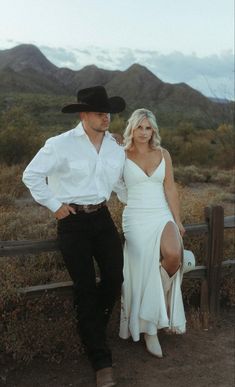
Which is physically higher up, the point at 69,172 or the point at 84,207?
the point at 69,172

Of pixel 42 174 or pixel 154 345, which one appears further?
pixel 154 345

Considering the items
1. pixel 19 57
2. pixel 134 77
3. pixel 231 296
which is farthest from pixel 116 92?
pixel 231 296

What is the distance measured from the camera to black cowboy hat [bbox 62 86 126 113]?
14.0 feet

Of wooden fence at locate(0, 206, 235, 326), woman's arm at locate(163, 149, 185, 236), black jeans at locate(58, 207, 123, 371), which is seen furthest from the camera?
wooden fence at locate(0, 206, 235, 326)

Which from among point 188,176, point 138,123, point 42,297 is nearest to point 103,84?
point 188,176

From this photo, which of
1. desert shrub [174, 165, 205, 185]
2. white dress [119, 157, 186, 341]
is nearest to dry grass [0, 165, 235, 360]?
white dress [119, 157, 186, 341]

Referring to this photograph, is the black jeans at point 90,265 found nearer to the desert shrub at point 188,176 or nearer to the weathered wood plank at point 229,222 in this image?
the weathered wood plank at point 229,222

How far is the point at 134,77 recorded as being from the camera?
9119 centimetres

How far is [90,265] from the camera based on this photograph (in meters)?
4.25

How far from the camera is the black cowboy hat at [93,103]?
167 inches

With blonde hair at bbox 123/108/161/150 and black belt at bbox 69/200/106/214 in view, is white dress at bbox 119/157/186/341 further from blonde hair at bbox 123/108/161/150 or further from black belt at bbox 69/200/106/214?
black belt at bbox 69/200/106/214

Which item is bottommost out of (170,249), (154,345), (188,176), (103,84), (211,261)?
(188,176)

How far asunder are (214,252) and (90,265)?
5.70ft

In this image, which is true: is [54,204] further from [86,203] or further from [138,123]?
[138,123]
